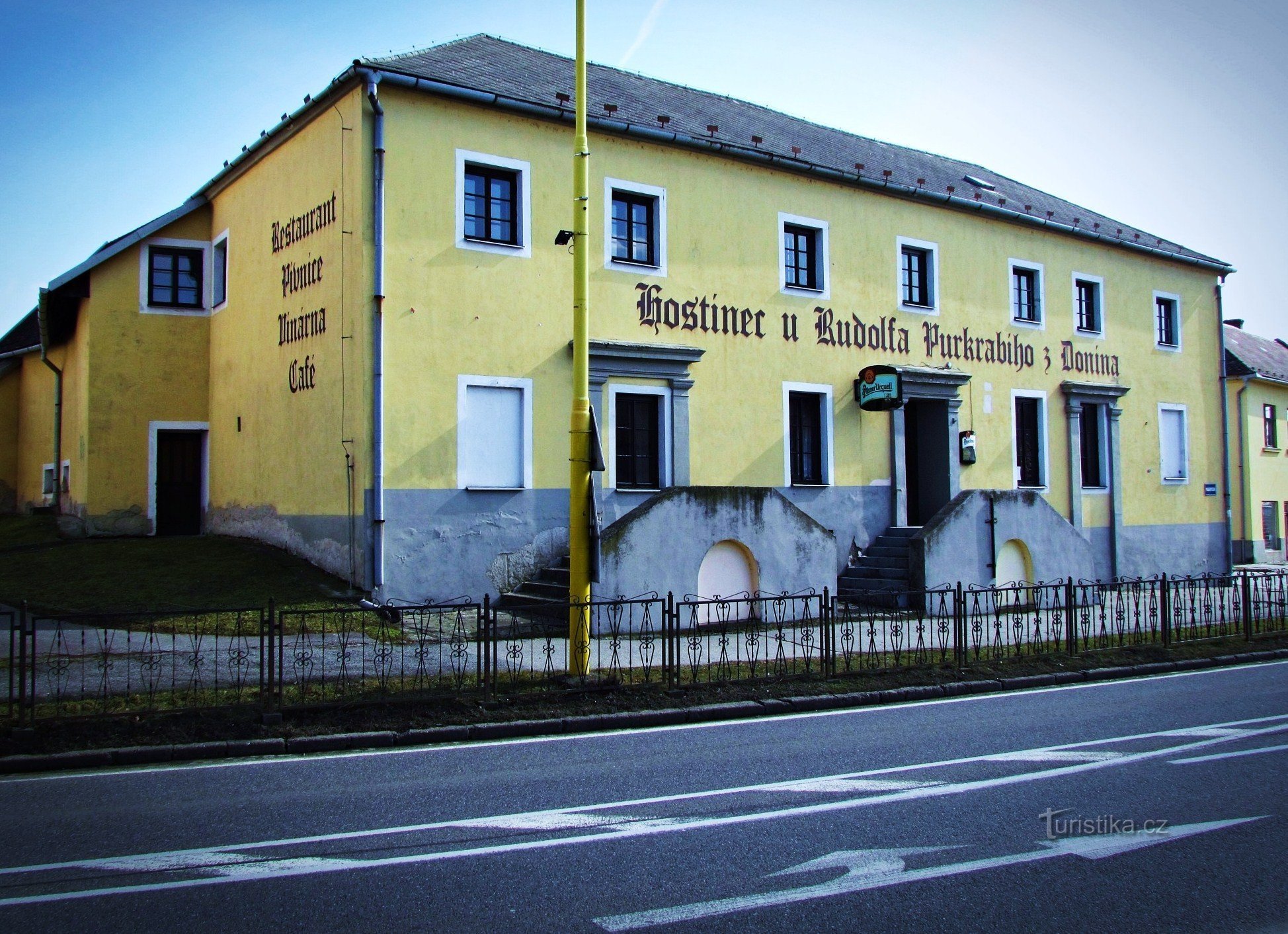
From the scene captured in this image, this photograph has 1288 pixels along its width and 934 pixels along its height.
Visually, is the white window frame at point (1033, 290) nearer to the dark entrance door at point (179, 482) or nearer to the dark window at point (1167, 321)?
the dark window at point (1167, 321)

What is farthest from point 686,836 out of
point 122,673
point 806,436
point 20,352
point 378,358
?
point 20,352

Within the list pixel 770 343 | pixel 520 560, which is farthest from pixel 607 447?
pixel 770 343

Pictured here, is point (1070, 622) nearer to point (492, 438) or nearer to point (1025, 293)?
point (492, 438)

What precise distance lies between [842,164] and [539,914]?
20403mm

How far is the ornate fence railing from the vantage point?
32.3 ft

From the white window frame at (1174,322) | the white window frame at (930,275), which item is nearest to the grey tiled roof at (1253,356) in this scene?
the white window frame at (1174,322)

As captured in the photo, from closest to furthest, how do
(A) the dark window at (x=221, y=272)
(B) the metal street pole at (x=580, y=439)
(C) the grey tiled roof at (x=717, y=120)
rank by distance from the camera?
(B) the metal street pole at (x=580, y=439)
(C) the grey tiled roof at (x=717, y=120)
(A) the dark window at (x=221, y=272)

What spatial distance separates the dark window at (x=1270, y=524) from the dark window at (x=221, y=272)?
108 feet

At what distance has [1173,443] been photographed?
28.7m

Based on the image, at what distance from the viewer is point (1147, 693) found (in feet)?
38.9

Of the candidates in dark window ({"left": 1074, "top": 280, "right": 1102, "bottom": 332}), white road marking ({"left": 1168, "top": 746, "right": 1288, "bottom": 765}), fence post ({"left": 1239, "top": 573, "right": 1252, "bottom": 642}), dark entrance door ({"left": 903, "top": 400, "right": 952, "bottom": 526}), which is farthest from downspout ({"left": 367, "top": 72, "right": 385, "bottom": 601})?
dark window ({"left": 1074, "top": 280, "right": 1102, "bottom": 332})

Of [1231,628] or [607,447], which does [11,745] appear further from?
[1231,628]

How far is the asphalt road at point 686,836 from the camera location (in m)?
5.02

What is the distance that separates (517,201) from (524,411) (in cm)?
357
